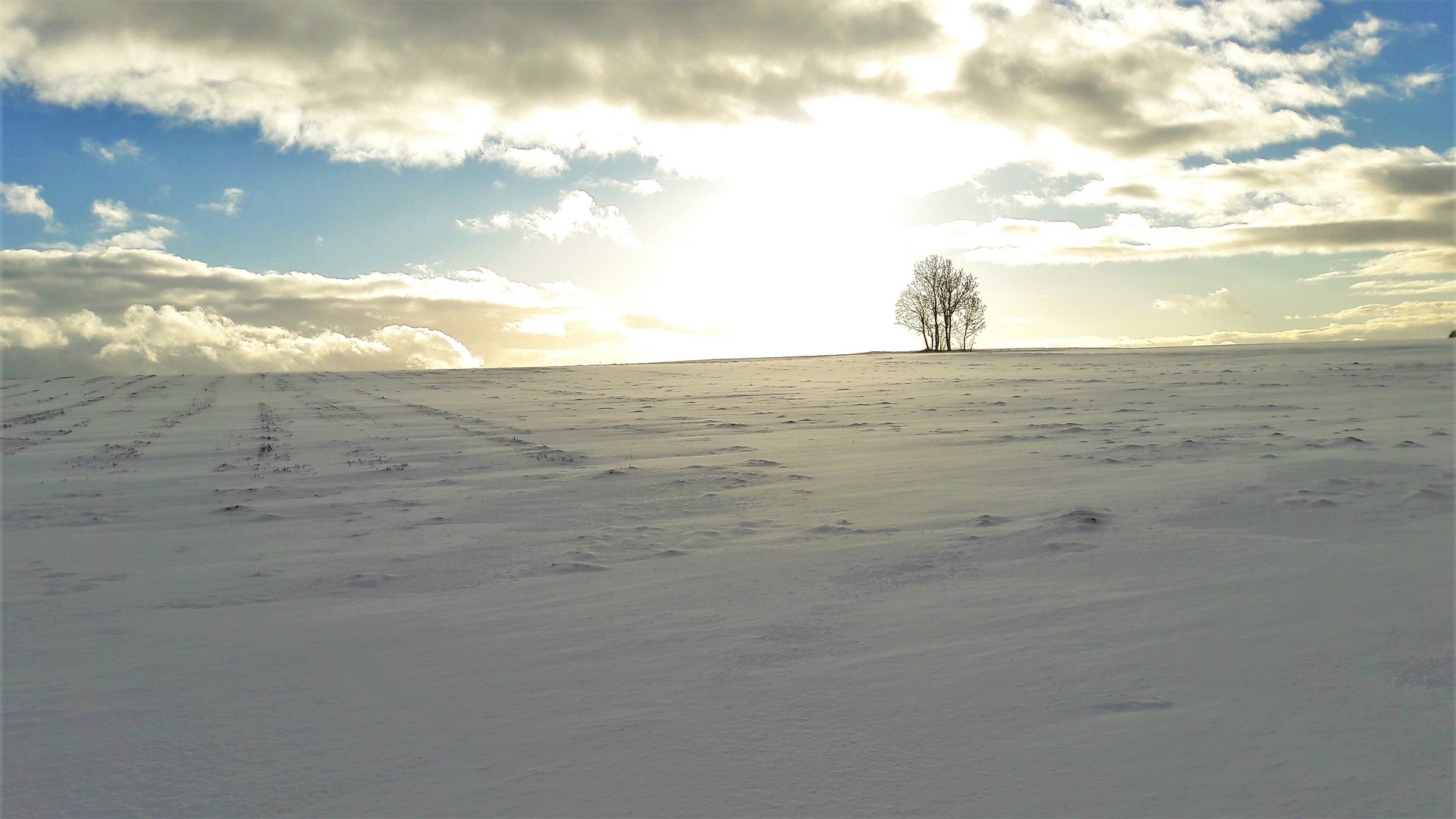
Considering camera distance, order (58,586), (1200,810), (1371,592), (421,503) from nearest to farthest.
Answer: (1200,810) < (1371,592) < (58,586) < (421,503)

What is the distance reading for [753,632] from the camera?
144 inches

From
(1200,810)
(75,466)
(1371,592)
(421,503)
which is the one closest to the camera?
(1200,810)

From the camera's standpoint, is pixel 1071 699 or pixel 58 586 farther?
pixel 58 586

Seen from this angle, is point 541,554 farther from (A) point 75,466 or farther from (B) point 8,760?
(A) point 75,466

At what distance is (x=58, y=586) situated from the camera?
15.8 feet

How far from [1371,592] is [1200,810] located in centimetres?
230

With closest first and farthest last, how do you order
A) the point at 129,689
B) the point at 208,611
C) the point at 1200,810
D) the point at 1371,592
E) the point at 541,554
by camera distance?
the point at 1200,810 → the point at 129,689 → the point at 1371,592 → the point at 208,611 → the point at 541,554

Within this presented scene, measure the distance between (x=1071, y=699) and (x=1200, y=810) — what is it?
2.03ft

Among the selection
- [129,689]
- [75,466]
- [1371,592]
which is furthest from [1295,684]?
[75,466]

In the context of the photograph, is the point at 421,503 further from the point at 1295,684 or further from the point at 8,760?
the point at 1295,684

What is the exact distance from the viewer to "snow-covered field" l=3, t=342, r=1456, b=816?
2471mm

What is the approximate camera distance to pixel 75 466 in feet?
31.7

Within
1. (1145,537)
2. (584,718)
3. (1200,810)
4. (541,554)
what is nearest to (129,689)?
(584,718)

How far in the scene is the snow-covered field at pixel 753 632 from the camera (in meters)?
2.47
